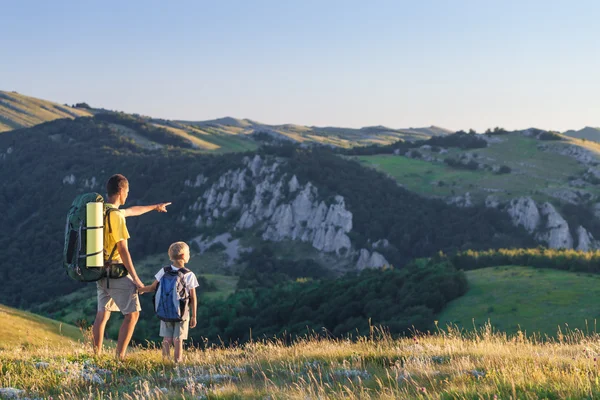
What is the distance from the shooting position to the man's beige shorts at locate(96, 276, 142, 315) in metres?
9.23

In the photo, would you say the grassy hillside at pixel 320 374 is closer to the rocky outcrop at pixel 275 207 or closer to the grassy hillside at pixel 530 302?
the grassy hillside at pixel 530 302

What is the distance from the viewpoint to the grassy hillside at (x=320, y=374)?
620 cm

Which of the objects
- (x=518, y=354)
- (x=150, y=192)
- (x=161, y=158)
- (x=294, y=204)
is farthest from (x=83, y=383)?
(x=161, y=158)

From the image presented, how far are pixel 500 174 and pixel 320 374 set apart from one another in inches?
5531

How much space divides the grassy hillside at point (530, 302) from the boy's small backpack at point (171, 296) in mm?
39149

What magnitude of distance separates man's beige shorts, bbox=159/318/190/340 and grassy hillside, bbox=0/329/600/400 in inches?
17.5

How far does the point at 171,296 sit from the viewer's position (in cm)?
930

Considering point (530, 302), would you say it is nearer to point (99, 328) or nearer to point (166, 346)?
point (166, 346)

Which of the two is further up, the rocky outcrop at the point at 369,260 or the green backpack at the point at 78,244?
the green backpack at the point at 78,244

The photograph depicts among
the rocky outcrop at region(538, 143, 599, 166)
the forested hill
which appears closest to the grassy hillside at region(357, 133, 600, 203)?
the rocky outcrop at region(538, 143, 599, 166)

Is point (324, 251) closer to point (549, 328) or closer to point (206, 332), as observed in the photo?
point (206, 332)

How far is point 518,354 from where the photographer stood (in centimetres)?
867

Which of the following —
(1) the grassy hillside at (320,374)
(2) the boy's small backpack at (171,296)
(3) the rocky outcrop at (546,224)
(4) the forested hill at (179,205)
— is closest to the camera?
(1) the grassy hillside at (320,374)

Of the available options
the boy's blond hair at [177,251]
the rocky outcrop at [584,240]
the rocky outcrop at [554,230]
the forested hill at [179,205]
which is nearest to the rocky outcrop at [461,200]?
the forested hill at [179,205]
